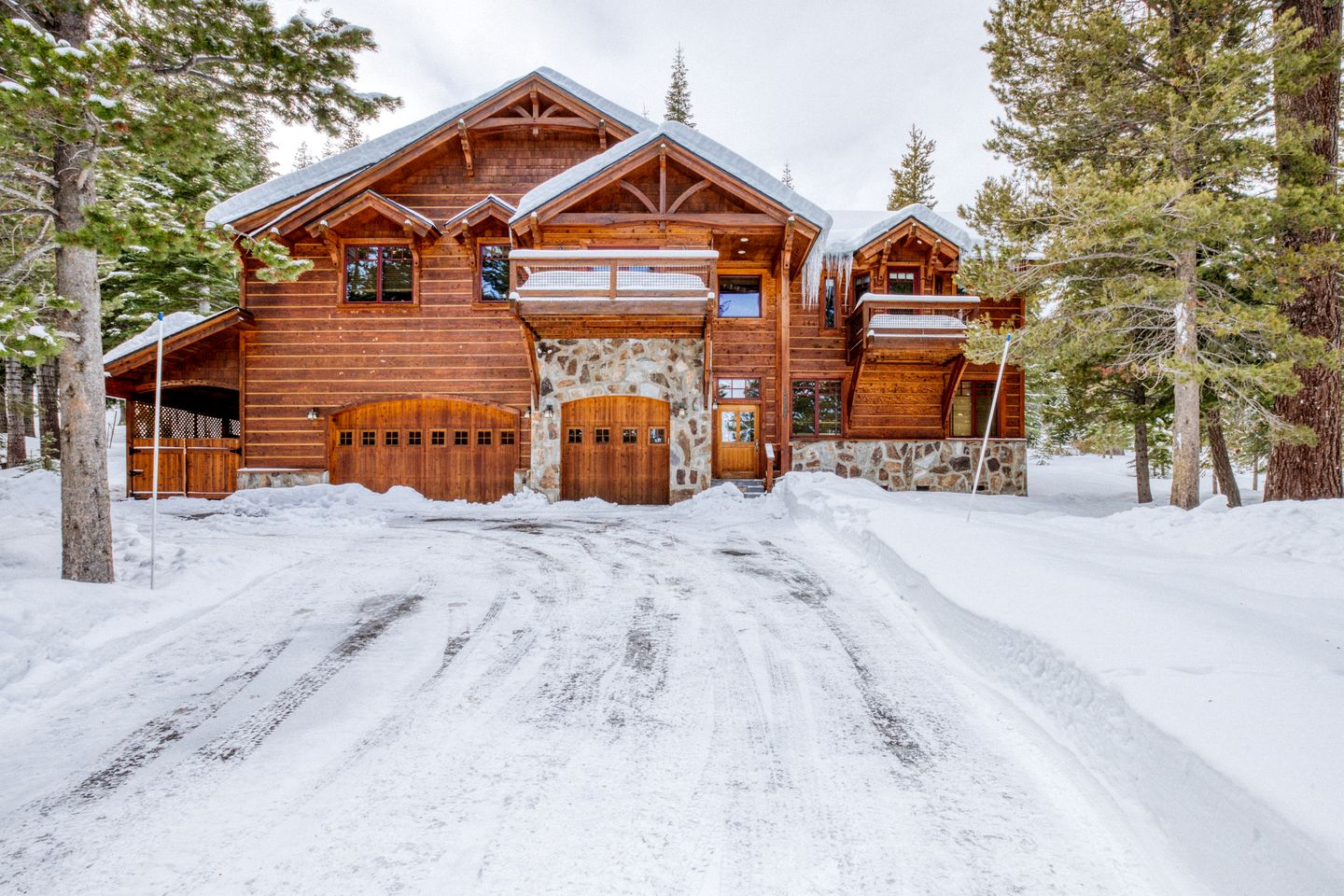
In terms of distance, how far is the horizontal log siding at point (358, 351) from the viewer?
40.9 ft

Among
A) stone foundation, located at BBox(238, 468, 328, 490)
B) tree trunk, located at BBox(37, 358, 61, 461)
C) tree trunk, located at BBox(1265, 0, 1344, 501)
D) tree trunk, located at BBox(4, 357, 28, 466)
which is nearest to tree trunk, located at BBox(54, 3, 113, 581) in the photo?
stone foundation, located at BBox(238, 468, 328, 490)

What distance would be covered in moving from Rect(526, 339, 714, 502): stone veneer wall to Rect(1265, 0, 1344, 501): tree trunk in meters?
8.56

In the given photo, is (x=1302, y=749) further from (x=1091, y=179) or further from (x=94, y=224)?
(x=1091, y=179)

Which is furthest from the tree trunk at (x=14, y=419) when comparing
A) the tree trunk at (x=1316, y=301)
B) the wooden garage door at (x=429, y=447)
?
the tree trunk at (x=1316, y=301)

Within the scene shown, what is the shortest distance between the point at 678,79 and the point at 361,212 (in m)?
20.3

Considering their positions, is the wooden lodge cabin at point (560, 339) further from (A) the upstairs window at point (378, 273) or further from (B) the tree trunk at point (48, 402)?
(B) the tree trunk at point (48, 402)

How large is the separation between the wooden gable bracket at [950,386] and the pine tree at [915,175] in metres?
14.2

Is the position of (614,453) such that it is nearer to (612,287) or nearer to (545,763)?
(612,287)

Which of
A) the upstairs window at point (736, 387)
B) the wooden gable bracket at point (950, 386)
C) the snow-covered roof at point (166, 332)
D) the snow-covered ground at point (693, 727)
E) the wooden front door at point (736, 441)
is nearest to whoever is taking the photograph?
the snow-covered ground at point (693, 727)

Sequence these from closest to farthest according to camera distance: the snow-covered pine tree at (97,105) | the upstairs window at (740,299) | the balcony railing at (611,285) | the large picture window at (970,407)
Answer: the snow-covered pine tree at (97,105)
the balcony railing at (611,285)
the upstairs window at (740,299)
the large picture window at (970,407)

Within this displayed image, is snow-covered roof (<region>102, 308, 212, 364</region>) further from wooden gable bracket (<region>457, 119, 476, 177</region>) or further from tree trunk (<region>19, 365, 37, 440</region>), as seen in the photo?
wooden gable bracket (<region>457, 119, 476, 177</region>)

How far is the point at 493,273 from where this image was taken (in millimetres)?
12680

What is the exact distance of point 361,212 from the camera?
485 inches

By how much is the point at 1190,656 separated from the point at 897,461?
38.1 ft
